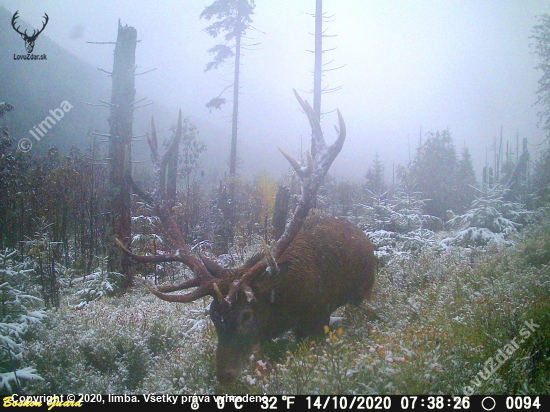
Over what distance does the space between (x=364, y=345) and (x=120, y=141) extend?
643 centimetres

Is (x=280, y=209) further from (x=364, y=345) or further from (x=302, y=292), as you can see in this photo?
(x=364, y=345)

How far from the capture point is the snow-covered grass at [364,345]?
95.5 inches

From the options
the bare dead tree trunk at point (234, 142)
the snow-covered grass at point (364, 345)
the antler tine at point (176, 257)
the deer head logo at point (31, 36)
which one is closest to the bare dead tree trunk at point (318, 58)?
the bare dead tree trunk at point (234, 142)

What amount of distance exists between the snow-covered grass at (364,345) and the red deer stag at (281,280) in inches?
9.9

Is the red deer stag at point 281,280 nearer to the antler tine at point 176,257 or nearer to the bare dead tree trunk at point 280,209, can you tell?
the antler tine at point 176,257

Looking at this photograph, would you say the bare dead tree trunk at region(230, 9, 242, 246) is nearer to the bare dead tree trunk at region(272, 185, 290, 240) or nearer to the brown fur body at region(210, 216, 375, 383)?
the bare dead tree trunk at region(272, 185, 290, 240)

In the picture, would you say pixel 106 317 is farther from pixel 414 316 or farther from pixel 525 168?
pixel 525 168

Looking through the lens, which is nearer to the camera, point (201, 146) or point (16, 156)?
point (16, 156)

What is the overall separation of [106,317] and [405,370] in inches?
173

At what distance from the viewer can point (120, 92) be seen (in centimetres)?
690

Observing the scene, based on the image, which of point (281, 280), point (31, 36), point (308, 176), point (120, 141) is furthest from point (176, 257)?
point (31, 36)

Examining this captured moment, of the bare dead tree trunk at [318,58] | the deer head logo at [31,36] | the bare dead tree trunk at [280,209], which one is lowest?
the bare dead tree trunk at [280,209]

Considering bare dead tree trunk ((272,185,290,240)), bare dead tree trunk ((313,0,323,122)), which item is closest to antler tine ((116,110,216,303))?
bare dead tree trunk ((272,185,290,240))

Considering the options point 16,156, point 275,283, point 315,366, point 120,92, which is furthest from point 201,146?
point 315,366
